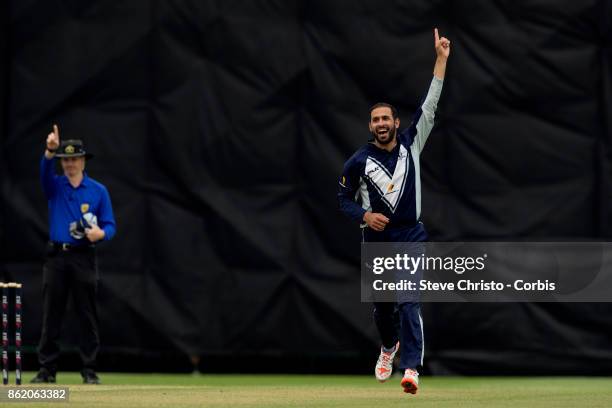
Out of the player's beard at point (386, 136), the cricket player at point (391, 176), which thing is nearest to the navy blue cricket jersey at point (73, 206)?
the cricket player at point (391, 176)

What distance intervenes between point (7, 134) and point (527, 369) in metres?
5.01

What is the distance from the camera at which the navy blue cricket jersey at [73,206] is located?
10102 mm

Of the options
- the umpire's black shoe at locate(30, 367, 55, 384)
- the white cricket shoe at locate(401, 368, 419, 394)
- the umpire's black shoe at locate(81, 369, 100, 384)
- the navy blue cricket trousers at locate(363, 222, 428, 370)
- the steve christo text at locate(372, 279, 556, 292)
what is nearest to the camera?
the white cricket shoe at locate(401, 368, 419, 394)

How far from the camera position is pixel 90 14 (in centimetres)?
1190

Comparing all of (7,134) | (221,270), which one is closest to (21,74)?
(7,134)

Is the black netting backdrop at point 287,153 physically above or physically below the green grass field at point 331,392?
above

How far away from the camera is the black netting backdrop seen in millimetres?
11484

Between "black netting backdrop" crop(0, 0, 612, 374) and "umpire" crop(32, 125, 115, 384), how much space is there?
58.6 inches

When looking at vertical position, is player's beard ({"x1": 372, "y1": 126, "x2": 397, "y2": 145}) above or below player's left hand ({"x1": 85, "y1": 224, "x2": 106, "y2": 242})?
above

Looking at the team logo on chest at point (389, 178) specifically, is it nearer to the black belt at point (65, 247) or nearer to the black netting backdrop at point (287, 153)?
the black belt at point (65, 247)

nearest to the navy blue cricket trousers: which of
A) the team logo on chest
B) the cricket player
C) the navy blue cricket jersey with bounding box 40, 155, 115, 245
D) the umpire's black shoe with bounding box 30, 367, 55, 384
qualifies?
the cricket player

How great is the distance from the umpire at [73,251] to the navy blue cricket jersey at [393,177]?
7.48ft

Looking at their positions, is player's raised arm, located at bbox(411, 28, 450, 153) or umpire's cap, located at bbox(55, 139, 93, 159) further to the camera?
umpire's cap, located at bbox(55, 139, 93, 159)

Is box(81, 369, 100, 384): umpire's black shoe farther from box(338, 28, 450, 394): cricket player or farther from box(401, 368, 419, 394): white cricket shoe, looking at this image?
box(401, 368, 419, 394): white cricket shoe
